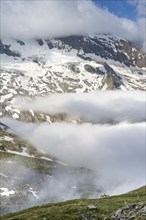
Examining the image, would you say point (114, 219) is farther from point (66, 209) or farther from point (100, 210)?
point (66, 209)

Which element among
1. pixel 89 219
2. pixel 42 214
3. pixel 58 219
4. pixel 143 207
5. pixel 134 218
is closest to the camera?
pixel 134 218

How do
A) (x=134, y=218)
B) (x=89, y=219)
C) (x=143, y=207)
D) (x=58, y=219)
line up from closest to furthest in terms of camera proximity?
(x=134, y=218) → (x=143, y=207) → (x=89, y=219) → (x=58, y=219)

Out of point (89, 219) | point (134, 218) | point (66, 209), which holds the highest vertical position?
point (66, 209)

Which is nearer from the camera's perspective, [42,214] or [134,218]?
[134,218]

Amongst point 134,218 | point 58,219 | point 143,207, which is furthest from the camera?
point 58,219

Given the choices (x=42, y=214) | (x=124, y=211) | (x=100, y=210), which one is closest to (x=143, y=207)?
(x=124, y=211)

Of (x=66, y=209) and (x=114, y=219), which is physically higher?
(x=66, y=209)

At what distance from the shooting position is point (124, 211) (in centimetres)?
8619

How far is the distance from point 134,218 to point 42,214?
50.5 m

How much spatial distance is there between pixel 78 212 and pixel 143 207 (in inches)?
1507

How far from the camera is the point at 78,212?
119 metres

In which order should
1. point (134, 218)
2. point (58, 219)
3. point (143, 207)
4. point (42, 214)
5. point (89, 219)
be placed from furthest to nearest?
point (42, 214), point (58, 219), point (89, 219), point (143, 207), point (134, 218)

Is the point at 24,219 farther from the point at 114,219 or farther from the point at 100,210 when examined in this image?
the point at 114,219

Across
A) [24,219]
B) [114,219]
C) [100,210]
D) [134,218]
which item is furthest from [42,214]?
[134,218]
